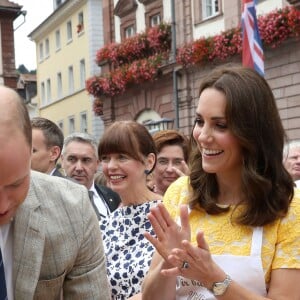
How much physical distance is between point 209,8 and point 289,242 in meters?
18.1

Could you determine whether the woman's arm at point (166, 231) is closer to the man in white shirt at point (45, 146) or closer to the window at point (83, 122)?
the man in white shirt at point (45, 146)

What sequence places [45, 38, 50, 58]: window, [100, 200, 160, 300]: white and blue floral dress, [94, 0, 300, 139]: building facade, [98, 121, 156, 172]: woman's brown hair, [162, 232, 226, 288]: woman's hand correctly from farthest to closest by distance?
[45, 38, 50, 58]: window → [94, 0, 300, 139]: building facade → [98, 121, 156, 172]: woman's brown hair → [100, 200, 160, 300]: white and blue floral dress → [162, 232, 226, 288]: woman's hand

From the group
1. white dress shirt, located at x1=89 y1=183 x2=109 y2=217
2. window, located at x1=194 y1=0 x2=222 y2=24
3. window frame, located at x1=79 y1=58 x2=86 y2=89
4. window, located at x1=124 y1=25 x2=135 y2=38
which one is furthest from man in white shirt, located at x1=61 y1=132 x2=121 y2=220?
window frame, located at x1=79 y1=58 x2=86 y2=89

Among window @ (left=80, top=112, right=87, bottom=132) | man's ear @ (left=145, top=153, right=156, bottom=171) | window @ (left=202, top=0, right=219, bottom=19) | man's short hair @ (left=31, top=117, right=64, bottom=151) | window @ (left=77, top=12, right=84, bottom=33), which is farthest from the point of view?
window @ (left=80, top=112, right=87, bottom=132)

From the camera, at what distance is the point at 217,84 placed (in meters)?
2.58

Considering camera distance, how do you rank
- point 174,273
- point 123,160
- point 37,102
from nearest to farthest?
point 174,273 < point 123,160 < point 37,102

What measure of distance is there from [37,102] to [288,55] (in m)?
29.1

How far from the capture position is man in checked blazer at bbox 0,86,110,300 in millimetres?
1908

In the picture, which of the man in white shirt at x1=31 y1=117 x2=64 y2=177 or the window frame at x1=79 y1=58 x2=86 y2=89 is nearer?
A: the man in white shirt at x1=31 y1=117 x2=64 y2=177

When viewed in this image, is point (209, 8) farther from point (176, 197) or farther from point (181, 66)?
point (176, 197)

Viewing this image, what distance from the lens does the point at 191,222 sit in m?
2.64

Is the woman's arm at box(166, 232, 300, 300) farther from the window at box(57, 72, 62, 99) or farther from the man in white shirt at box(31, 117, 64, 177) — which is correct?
the window at box(57, 72, 62, 99)

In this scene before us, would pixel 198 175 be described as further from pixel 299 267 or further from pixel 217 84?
pixel 299 267

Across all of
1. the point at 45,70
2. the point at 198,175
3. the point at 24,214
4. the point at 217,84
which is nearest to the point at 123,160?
the point at 198,175
